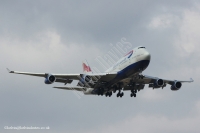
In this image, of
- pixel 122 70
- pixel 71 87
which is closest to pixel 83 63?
pixel 71 87

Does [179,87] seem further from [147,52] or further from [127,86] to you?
[147,52]

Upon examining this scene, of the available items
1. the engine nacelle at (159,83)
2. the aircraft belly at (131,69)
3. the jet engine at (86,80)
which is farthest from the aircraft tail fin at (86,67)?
the aircraft belly at (131,69)

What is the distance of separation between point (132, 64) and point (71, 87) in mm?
14725

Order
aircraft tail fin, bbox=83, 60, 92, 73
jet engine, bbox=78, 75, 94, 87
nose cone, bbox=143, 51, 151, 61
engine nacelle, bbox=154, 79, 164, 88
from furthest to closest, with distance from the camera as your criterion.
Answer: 1. aircraft tail fin, bbox=83, 60, 92, 73
2. engine nacelle, bbox=154, 79, 164, 88
3. jet engine, bbox=78, 75, 94, 87
4. nose cone, bbox=143, 51, 151, 61

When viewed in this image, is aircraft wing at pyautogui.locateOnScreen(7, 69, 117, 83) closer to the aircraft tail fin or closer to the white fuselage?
the white fuselage

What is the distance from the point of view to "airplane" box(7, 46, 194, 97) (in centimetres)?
7544

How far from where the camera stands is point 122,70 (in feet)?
254

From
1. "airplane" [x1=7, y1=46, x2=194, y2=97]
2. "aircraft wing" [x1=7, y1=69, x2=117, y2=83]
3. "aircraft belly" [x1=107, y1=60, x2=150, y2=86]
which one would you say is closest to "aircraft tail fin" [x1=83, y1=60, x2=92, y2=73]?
"airplane" [x1=7, y1=46, x2=194, y2=97]

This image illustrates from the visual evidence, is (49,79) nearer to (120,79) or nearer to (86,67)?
(120,79)

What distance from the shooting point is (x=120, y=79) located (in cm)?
7856

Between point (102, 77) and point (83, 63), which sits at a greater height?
point (83, 63)

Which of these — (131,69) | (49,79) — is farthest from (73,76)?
(131,69)

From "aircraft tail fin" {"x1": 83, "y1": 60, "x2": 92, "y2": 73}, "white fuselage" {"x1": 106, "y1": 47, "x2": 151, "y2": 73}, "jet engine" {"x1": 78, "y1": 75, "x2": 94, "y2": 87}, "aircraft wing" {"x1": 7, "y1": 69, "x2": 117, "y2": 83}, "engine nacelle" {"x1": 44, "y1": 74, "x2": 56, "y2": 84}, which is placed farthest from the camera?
"aircraft tail fin" {"x1": 83, "y1": 60, "x2": 92, "y2": 73}

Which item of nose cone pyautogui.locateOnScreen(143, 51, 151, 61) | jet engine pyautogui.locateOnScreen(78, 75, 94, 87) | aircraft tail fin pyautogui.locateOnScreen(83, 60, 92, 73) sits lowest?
nose cone pyautogui.locateOnScreen(143, 51, 151, 61)
